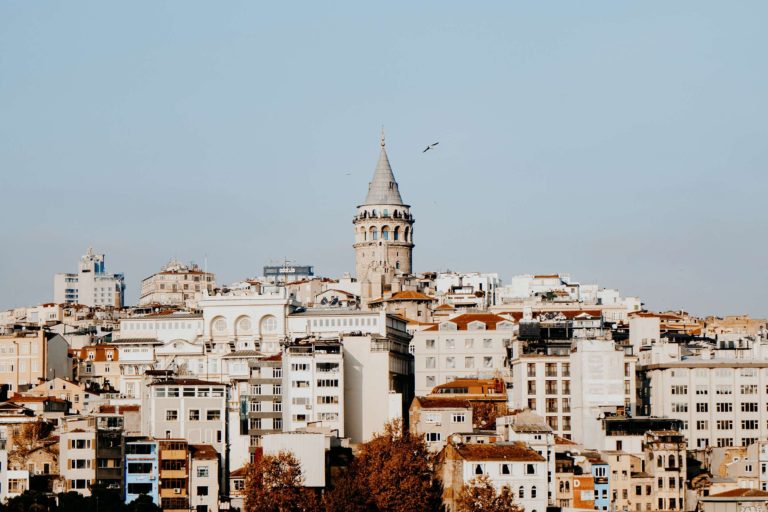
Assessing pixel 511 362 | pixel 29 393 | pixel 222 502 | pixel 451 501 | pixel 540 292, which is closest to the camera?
pixel 451 501

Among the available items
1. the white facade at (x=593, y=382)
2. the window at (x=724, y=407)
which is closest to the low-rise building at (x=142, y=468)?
the white facade at (x=593, y=382)

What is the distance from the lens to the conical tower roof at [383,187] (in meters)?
167

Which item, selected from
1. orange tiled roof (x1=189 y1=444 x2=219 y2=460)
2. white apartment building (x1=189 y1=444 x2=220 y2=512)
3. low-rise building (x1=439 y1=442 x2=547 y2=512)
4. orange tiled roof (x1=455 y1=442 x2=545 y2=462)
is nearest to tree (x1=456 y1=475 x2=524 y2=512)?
low-rise building (x1=439 y1=442 x2=547 y2=512)

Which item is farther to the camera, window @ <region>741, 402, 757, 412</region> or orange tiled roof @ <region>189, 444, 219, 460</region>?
window @ <region>741, 402, 757, 412</region>

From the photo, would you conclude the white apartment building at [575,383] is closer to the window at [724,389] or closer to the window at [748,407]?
the window at [724,389]

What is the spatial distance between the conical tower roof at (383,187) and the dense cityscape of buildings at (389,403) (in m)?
37.8

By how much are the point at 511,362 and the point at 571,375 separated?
29.0ft

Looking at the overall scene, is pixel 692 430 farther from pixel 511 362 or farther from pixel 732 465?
pixel 511 362

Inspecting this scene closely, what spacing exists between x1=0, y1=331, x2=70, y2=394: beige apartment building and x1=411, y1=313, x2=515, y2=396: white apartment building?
26.6 meters

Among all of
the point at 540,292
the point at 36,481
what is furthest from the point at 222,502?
the point at 540,292

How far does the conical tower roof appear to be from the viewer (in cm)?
16725

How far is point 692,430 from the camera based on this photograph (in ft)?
321

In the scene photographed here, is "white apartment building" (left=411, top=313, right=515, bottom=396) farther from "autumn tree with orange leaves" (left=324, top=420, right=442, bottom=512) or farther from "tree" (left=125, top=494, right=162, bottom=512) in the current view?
"tree" (left=125, top=494, right=162, bottom=512)

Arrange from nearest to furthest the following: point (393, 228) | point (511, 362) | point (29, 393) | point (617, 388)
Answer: point (617, 388) → point (511, 362) → point (29, 393) → point (393, 228)
